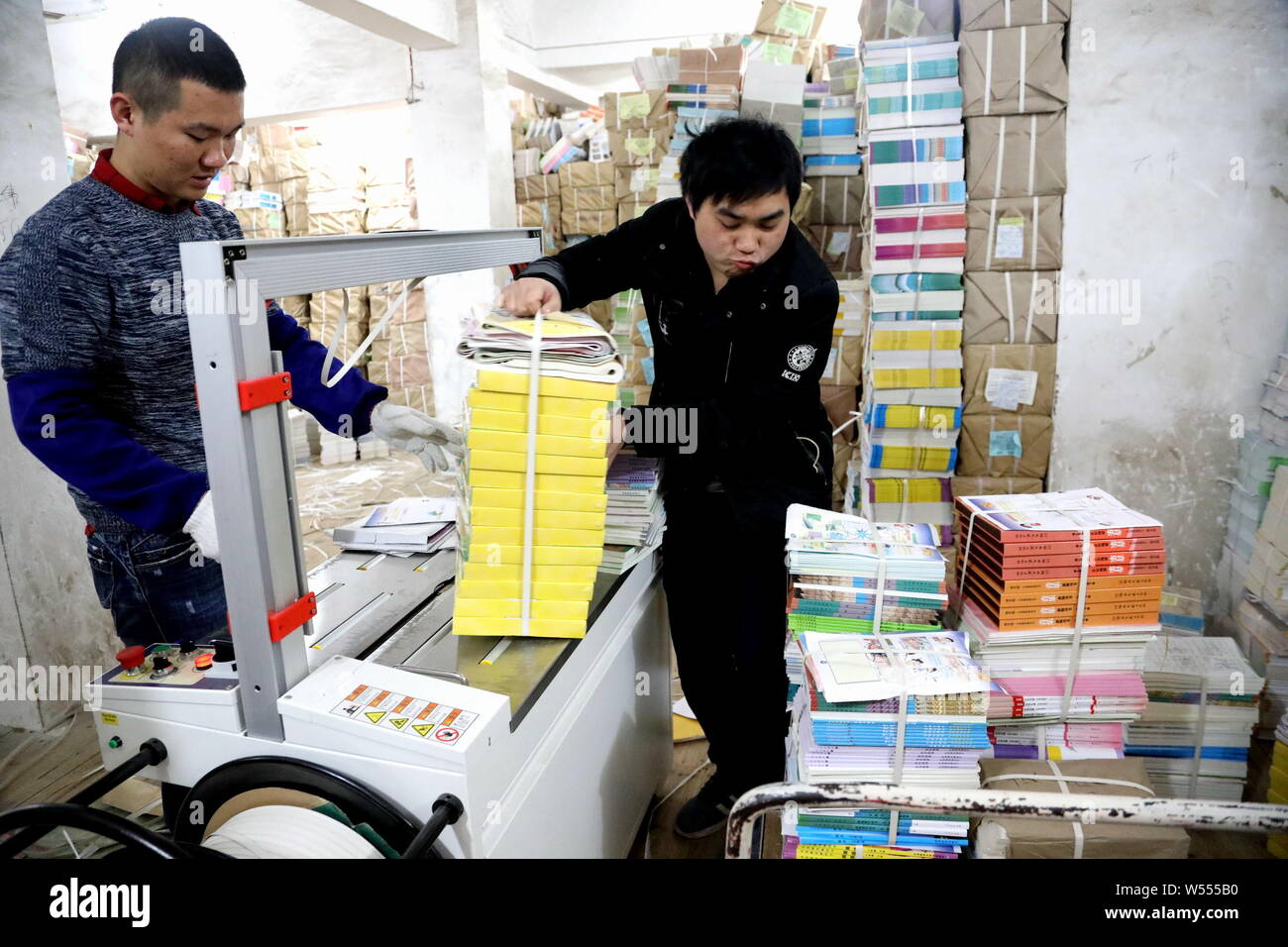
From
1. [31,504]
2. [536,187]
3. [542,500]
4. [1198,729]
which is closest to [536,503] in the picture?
[542,500]

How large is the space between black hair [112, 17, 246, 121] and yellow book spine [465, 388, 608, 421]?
2.42 ft

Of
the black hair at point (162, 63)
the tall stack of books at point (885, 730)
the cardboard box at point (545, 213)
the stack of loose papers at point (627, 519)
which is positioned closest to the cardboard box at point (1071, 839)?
the tall stack of books at point (885, 730)

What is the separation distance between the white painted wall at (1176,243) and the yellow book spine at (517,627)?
3.15m

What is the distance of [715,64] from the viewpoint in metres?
4.41

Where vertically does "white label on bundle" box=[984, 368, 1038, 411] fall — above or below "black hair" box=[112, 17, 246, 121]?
below

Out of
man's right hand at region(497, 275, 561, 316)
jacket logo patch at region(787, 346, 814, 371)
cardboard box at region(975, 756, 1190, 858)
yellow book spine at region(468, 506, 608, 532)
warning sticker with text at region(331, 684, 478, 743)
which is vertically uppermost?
man's right hand at region(497, 275, 561, 316)

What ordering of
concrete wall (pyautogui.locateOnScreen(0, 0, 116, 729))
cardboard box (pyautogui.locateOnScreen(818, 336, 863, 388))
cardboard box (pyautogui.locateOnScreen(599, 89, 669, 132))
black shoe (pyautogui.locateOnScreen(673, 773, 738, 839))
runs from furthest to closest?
cardboard box (pyautogui.locateOnScreen(599, 89, 669, 132))
cardboard box (pyautogui.locateOnScreen(818, 336, 863, 388))
concrete wall (pyautogui.locateOnScreen(0, 0, 116, 729))
black shoe (pyautogui.locateOnScreen(673, 773, 738, 839))

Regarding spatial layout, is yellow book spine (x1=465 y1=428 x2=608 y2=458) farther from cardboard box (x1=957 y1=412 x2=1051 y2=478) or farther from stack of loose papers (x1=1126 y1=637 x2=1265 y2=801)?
cardboard box (x1=957 y1=412 x2=1051 y2=478)

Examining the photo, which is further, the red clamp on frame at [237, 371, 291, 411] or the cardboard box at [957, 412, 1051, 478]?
the cardboard box at [957, 412, 1051, 478]

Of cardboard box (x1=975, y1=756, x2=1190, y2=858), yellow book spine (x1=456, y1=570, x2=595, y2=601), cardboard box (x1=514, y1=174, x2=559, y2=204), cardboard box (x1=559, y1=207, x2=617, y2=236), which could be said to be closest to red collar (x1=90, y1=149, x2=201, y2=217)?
yellow book spine (x1=456, y1=570, x2=595, y2=601)

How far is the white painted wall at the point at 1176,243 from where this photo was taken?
11.3ft

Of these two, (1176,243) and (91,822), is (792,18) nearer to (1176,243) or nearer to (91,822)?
(1176,243)

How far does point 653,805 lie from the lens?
8.29 ft

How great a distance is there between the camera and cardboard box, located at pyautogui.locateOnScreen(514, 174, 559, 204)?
6492mm
